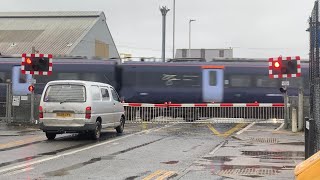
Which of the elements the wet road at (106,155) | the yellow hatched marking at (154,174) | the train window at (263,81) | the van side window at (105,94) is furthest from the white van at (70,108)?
the train window at (263,81)

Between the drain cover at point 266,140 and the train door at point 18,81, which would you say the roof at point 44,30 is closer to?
the train door at point 18,81

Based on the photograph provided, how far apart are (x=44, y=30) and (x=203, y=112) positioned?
43.6m

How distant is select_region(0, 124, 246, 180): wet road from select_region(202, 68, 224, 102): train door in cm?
1045

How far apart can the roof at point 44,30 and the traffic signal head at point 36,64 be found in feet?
117

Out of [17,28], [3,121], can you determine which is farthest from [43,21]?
[3,121]

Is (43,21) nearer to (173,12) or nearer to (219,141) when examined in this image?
(173,12)

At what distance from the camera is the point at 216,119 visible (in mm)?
25625

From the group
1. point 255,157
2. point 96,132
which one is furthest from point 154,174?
point 96,132

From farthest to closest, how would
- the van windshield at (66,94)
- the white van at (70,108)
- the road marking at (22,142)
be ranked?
the van windshield at (66,94) < the white van at (70,108) < the road marking at (22,142)

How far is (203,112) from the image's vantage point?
26.8 meters

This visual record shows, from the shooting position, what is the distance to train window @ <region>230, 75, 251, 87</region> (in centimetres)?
2836

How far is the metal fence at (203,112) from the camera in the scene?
25516 mm

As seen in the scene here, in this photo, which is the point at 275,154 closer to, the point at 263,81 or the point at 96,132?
the point at 96,132

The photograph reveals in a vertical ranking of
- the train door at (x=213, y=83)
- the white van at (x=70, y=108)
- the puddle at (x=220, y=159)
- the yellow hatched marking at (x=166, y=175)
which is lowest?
the yellow hatched marking at (x=166, y=175)
